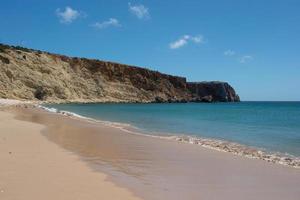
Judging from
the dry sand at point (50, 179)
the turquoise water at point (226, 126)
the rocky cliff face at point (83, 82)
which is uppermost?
the rocky cliff face at point (83, 82)

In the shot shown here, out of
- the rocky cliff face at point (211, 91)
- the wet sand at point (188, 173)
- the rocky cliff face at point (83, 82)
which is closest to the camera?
the wet sand at point (188, 173)

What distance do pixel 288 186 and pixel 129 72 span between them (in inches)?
4211

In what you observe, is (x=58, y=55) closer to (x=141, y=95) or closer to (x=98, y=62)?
(x=98, y=62)

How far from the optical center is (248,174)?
381 inches

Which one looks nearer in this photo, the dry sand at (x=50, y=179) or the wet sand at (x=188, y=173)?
the dry sand at (x=50, y=179)

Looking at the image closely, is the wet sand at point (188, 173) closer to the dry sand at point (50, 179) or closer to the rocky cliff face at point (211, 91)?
the dry sand at point (50, 179)

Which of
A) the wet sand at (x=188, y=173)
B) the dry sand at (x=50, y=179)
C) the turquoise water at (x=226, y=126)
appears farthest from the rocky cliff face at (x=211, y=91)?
the dry sand at (x=50, y=179)

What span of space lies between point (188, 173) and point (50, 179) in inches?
125

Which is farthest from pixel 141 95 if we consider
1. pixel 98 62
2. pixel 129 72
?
pixel 98 62

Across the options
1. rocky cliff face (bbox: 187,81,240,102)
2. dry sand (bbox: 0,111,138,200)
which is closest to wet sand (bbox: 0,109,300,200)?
dry sand (bbox: 0,111,138,200)

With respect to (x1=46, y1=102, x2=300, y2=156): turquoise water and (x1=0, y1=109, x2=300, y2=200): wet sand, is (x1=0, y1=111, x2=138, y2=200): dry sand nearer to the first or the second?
(x1=0, y1=109, x2=300, y2=200): wet sand

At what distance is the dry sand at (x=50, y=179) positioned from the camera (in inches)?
263

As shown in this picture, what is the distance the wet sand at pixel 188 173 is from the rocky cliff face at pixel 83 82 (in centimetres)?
6496

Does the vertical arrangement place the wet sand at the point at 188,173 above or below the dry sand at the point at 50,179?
below
